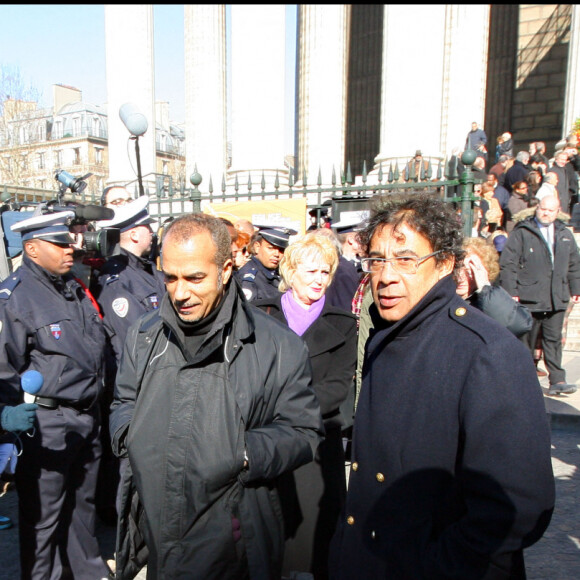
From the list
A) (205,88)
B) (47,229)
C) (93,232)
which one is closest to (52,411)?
(47,229)

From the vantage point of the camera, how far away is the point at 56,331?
295 centimetres

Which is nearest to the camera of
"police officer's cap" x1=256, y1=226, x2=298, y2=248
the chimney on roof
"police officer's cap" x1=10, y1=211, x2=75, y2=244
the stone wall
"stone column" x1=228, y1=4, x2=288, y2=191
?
"police officer's cap" x1=10, y1=211, x2=75, y2=244

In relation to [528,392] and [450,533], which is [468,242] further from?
[450,533]

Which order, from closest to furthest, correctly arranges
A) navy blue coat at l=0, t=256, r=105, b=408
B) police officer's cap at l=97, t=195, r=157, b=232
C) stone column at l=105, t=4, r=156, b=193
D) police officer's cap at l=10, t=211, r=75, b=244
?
navy blue coat at l=0, t=256, r=105, b=408 < police officer's cap at l=10, t=211, r=75, b=244 < police officer's cap at l=97, t=195, r=157, b=232 < stone column at l=105, t=4, r=156, b=193

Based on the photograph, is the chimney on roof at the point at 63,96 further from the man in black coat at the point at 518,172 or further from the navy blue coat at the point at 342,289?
the navy blue coat at the point at 342,289

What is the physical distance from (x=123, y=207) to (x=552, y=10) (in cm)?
2028

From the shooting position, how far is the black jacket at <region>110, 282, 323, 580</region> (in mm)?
1872

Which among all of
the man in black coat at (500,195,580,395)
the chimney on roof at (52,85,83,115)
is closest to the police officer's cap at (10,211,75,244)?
the man in black coat at (500,195,580,395)

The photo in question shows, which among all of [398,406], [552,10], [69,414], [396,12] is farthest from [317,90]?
[398,406]

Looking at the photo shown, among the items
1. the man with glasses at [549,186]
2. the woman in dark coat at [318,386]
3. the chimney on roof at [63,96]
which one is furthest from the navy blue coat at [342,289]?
the chimney on roof at [63,96]

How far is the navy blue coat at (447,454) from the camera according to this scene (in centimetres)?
136

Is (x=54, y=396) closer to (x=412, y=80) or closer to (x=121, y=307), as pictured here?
(x=121, y=307)

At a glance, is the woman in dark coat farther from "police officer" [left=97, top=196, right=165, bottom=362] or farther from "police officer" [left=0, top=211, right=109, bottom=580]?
"police officer" [left=0, top=211, right=109, bottom=580]

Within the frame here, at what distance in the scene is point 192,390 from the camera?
6.31 feet
